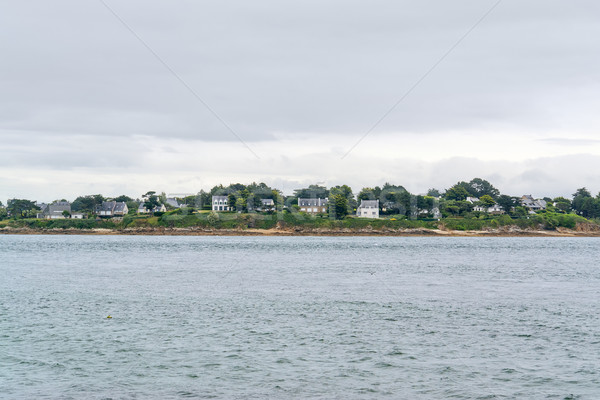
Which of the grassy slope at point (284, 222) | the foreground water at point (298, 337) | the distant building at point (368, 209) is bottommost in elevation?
the foreground water at point (298, 337)

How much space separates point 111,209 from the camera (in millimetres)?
193750

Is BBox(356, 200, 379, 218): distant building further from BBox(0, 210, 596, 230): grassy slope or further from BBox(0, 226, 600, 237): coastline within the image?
BBox(0, 226, 600, 237): coastline

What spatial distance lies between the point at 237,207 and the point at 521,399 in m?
165

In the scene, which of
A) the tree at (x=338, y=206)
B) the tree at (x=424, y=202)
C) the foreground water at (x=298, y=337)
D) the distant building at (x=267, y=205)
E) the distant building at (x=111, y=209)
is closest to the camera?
the foreground water at (x=298, y=337)

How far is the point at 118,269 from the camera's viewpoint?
61.2m

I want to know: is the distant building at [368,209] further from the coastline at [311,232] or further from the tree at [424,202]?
the coastline at [311,232]

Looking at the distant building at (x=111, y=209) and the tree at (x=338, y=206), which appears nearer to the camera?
the tree at (x=338, y=206)

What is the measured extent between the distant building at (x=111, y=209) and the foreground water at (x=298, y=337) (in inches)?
5631

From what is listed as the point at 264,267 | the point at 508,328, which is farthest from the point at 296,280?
the point at 508,328

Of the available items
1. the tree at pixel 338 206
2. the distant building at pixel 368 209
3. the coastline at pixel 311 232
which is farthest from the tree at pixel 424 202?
the tree at pixel 338 206

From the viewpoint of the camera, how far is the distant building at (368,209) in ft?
587

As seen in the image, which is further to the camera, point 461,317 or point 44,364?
point 461,317

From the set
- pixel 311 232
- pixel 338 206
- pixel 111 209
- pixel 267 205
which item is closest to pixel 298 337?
pixel 311 232

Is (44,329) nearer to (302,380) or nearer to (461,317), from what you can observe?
(302,380)
